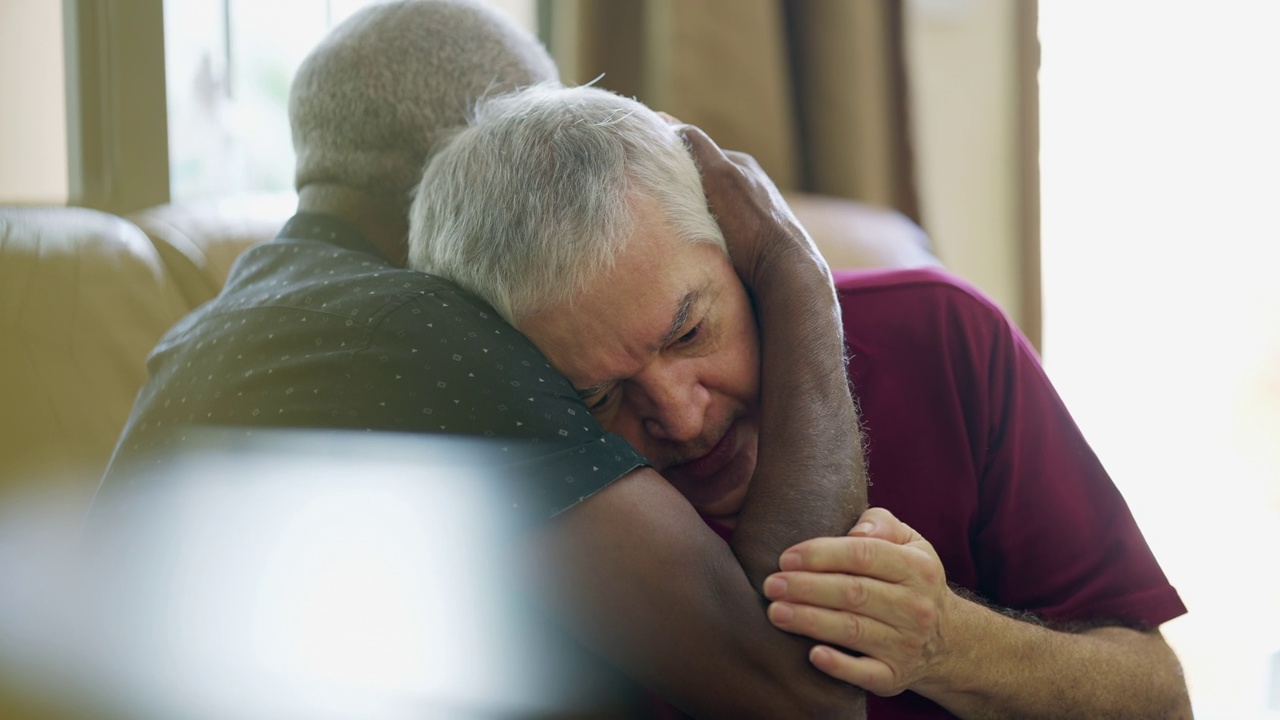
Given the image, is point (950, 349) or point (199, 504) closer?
point (199, 504)

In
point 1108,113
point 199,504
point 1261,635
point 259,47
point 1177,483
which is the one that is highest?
point 259,47

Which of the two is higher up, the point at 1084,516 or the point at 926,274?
the point at 926,274

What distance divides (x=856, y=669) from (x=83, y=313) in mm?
1086

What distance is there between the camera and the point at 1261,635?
2291mm

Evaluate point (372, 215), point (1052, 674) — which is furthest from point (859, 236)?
point (1052, 674)

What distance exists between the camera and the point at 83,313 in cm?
144

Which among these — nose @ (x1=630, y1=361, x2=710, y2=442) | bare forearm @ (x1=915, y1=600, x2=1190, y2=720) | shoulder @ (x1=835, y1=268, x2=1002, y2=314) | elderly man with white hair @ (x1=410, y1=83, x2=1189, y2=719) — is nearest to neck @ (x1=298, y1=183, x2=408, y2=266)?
elderly man with white hair @ (x1=410, y1=83, x2=1189, y2=719)

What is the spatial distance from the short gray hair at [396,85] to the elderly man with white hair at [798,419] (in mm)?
108

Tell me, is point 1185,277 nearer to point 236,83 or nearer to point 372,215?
point 372,215

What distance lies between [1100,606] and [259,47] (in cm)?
201

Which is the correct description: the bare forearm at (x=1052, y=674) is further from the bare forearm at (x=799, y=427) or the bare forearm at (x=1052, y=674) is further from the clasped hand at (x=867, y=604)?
the bare forearm at (x=799, y=427)

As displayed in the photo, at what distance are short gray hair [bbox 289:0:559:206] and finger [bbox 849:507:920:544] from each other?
698 millimetres

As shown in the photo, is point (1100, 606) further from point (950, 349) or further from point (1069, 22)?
point (1069, 22)

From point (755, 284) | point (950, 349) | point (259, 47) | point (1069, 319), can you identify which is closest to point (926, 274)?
point (950, 349)
